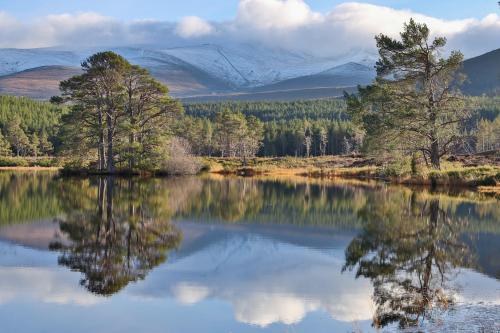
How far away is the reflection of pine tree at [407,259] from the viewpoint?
1040 centimetres

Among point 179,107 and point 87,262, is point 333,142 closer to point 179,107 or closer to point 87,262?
point 179,107

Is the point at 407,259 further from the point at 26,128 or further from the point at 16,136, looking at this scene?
the point at 26,128

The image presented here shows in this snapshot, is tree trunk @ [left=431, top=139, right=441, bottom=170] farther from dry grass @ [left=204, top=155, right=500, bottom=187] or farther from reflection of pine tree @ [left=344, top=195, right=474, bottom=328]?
reflection of pine tree @ [left=344, top=195, right=474, bottom=328]

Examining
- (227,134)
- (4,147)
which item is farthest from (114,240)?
(4,147)

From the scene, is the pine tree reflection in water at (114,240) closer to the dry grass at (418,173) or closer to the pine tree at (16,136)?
the dry grass at (418,173)

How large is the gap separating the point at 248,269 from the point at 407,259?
3.88 meters

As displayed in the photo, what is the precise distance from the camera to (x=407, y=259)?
572 inches

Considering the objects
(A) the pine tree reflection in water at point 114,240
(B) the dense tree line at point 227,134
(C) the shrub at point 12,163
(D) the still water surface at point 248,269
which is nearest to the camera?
(D) the still water surface at point 248,269

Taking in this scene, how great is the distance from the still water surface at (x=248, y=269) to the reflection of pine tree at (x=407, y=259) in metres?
0.04

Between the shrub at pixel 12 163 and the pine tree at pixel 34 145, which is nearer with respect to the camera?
the shrub at pixel 12 163

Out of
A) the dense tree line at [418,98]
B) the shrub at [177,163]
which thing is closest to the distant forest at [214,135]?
the shrub at [177,163]

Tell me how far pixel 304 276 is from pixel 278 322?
3.44m

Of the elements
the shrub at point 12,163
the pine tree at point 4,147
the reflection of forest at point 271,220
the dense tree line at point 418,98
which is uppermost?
the dense tree line at point 418,98

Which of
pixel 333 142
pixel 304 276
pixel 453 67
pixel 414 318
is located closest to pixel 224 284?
pixel 304 276
